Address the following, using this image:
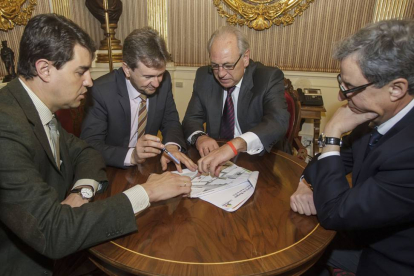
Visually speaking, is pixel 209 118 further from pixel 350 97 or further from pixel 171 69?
pixel 171 69

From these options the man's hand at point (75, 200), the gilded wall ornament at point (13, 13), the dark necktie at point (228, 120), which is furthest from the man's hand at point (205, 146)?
the gilded wall ornament at point (13, 13)

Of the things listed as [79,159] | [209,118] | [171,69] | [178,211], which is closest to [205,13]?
[171,69]

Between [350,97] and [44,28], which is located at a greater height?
[44,28]

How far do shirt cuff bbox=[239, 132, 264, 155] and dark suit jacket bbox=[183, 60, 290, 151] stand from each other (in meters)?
0.23

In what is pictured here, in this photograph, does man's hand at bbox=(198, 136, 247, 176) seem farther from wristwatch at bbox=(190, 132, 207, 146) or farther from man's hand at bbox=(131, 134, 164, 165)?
wristwatch at bbox=(190, 132, 207, 146)

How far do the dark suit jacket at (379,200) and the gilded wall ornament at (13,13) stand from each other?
11.1 feet

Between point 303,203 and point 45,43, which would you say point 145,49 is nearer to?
point 45,43

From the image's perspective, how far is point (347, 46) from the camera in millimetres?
1219

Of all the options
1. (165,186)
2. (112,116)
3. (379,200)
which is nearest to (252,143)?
(165,186)

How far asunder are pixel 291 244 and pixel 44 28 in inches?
52.9

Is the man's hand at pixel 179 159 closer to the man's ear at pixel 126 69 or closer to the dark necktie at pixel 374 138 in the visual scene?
the man's ear at pixel 126 69

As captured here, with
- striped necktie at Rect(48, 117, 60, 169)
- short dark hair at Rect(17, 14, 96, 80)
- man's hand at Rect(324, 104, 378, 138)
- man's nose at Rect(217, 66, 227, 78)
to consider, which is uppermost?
short dark hair at Rect(17, 14, 96, 80)

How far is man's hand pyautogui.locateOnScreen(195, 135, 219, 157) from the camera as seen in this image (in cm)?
191

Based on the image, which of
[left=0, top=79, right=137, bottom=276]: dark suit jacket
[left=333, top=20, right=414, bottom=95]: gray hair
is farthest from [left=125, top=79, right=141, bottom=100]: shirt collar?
[left=333, top=20, right=414, bottom=95]: gray hair
